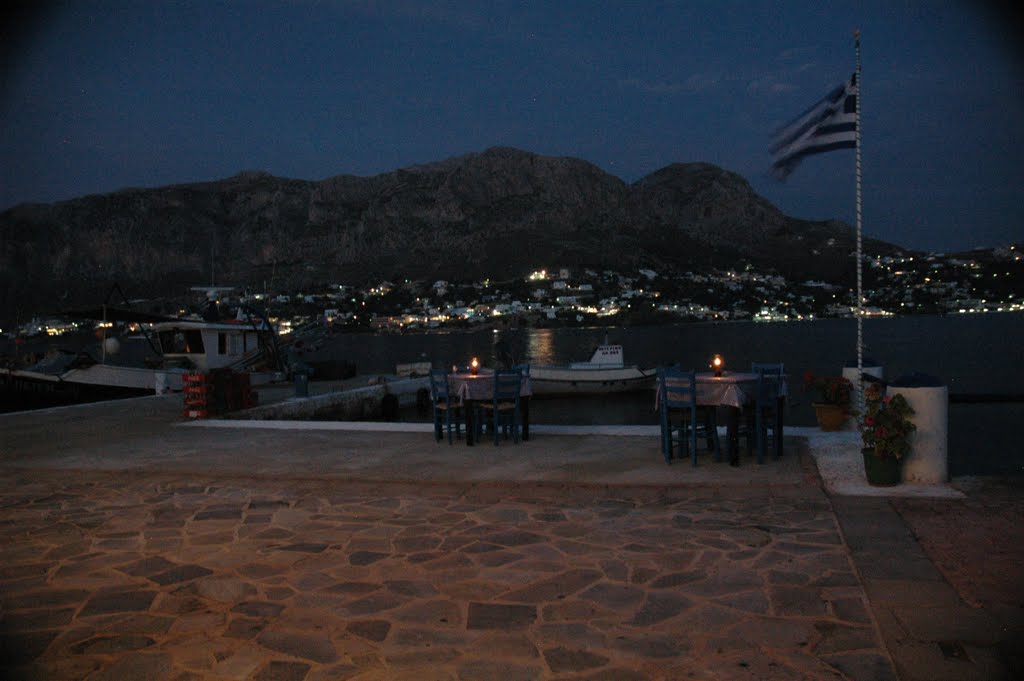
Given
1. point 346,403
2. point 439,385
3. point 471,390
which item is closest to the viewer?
point 471,390

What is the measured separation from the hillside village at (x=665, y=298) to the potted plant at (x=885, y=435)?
136823 millimetres

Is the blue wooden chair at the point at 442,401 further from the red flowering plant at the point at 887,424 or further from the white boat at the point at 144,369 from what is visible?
the white boat at the point at 144,369

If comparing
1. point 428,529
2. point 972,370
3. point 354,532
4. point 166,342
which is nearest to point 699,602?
point 428,529

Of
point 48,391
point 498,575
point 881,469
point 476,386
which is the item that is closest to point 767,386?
point 881,469

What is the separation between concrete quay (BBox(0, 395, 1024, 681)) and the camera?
3510 mm

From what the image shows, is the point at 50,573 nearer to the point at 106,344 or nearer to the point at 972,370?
the point at 106,344

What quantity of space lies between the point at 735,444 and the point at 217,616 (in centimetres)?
534

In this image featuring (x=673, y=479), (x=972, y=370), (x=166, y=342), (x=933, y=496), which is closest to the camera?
(x=933, y=496)

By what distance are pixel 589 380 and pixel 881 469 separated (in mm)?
31630

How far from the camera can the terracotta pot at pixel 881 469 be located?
21.4ft

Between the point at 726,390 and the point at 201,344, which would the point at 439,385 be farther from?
the point at 201,344

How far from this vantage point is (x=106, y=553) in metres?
5.26

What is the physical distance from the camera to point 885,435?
6.53m

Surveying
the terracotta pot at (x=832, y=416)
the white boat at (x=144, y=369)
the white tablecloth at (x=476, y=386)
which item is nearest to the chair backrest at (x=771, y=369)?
the terracotta pot at (x=832, y=416)
